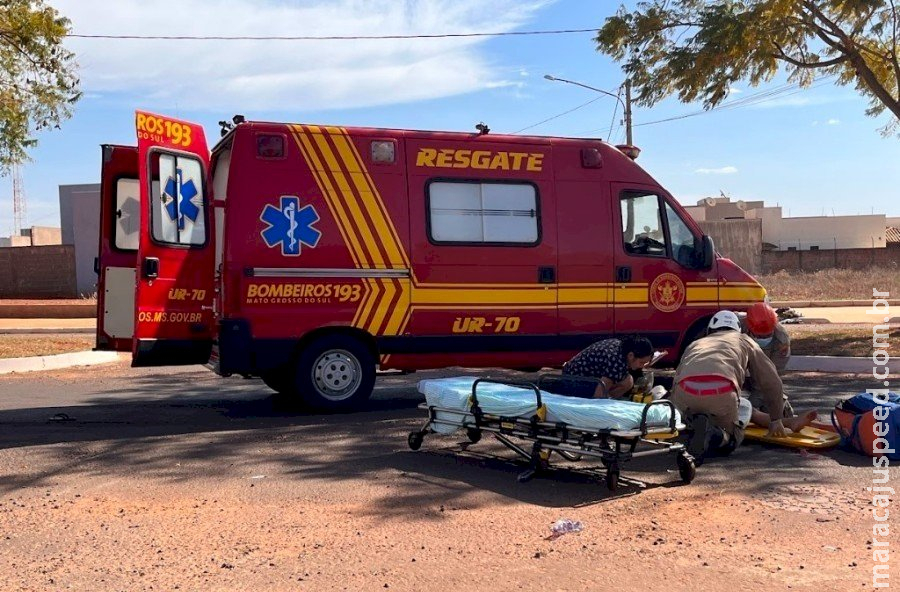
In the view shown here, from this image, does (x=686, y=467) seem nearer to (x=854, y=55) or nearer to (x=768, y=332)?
(x=768, y=332)

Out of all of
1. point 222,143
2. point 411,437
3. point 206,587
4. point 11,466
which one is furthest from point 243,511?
point 222,143

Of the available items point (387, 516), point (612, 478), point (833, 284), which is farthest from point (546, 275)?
point (833, 284)

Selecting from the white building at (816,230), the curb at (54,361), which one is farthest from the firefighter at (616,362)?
the white building at (816,230)

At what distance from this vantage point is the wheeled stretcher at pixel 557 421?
6.07 m

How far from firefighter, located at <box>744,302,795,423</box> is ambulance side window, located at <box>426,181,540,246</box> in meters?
2.53

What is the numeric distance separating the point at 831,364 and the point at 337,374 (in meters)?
7.84

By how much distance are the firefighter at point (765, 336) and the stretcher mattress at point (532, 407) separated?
1786mm

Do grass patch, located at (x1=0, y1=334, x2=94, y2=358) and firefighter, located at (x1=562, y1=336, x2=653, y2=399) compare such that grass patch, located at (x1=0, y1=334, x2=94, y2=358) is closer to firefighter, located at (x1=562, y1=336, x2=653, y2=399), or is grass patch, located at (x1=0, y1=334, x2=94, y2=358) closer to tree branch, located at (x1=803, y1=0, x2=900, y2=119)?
firefighter, located at (x1=562, y1=336, x2=653, y2=399)

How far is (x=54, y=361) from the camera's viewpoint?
15398mm

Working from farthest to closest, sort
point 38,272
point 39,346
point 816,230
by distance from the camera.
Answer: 1. point 816,230
2. point 38,272
3. point 39,346

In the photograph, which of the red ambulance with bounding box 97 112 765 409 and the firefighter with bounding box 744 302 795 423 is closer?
the firefighter with bounding box 744 302 795 423

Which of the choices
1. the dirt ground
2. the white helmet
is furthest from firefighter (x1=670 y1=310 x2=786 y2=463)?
the dirt ground

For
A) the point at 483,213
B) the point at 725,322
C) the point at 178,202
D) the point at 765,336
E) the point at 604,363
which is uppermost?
the point at 178,202

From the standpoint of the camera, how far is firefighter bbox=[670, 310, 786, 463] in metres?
6.79
